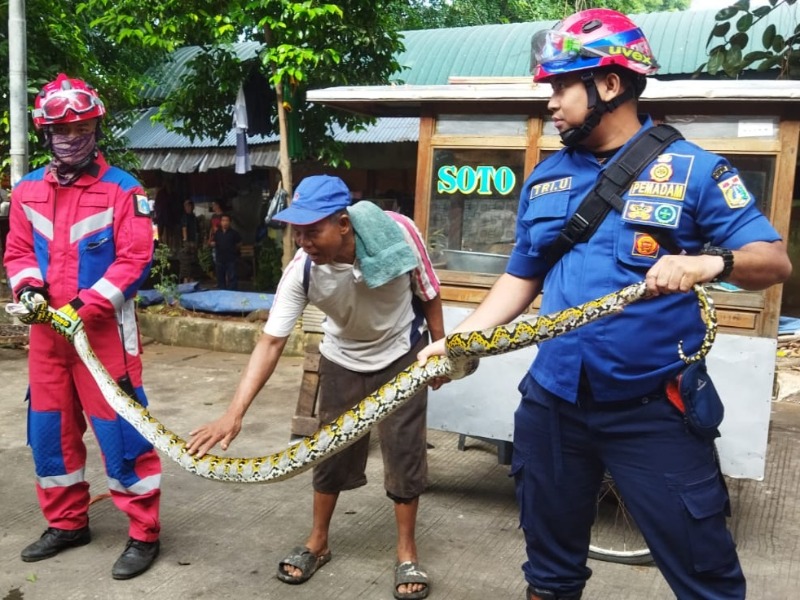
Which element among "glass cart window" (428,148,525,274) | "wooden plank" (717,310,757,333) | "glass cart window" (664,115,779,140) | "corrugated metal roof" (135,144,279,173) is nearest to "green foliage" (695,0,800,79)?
"glass cart window" (664,115,779,140)

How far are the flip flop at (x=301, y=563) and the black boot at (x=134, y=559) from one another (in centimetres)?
59

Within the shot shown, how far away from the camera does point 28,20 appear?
8.04m

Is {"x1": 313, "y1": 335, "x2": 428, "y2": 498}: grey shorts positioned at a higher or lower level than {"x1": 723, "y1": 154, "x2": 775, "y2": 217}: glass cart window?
lower

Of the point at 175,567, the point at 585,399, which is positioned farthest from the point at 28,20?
the point at 585,399

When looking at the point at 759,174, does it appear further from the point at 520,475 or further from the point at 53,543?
the point at 53,543

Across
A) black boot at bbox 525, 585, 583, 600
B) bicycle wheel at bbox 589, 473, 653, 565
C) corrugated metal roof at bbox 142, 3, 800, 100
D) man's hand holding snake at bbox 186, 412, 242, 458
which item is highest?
corrugated metal roof at bbox 142, 3, 800, 100

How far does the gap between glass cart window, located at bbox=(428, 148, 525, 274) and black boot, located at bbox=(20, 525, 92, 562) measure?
2467 mm

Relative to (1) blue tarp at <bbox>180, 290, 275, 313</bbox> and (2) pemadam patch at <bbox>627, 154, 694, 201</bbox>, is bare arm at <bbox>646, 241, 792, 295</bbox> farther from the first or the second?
(1) blue tarp at <bbox>180, 290, 275, 313</bbox>

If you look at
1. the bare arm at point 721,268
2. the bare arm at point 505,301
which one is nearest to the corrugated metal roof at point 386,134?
the bare arm at point 505,301

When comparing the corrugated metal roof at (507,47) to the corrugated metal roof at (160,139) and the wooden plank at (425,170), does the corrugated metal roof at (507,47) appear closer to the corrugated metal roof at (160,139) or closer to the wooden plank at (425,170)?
the corrugated metal roof at (160,139)

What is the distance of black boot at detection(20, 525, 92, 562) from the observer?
141 inches

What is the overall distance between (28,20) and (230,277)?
5.25m

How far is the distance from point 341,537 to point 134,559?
3.28 feet

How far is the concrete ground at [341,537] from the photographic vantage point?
340cm
